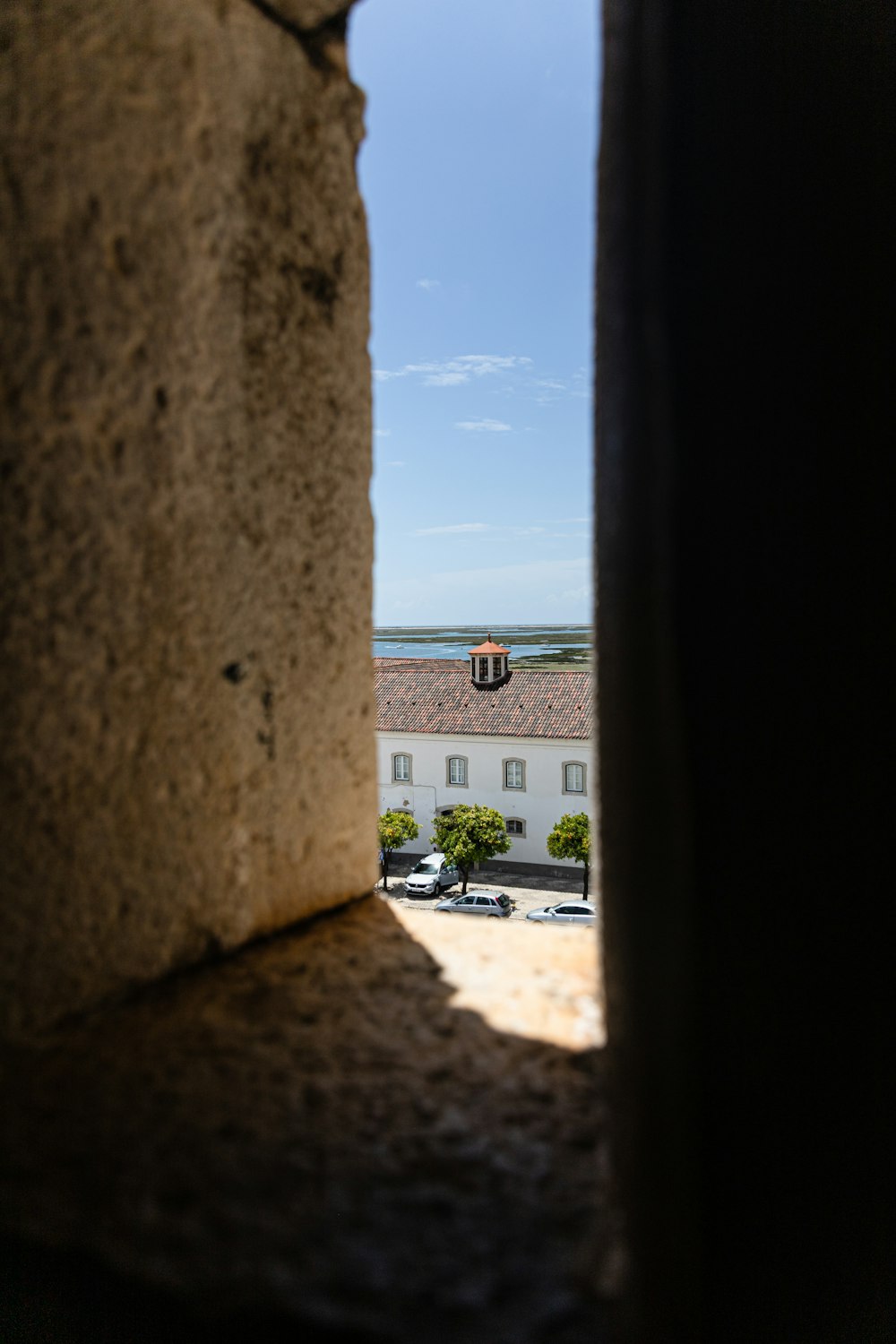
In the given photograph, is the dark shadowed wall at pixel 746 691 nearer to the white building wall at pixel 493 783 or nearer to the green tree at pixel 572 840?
the green tree at pixel 572 840

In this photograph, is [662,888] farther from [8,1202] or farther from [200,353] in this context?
[200,353]

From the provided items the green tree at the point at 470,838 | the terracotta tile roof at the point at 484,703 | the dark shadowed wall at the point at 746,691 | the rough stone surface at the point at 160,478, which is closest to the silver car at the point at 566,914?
the green tree at the point at 470,838

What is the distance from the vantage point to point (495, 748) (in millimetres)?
17094

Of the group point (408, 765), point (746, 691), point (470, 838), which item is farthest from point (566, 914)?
point (746, 691)

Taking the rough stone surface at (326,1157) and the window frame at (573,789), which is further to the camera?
the window frame at (573,789)

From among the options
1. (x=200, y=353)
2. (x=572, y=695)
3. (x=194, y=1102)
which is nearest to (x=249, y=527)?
(x=200, y=353)

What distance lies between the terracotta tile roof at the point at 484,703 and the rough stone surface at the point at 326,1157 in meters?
15.6

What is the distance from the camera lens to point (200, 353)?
1.04 meters

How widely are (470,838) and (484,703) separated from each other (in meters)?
3.75

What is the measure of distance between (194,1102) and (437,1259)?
315mm

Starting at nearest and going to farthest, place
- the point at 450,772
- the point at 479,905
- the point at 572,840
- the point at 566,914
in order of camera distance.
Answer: the point at 566,914
the point at 479,905
the point at 572,840
the point at 450,772

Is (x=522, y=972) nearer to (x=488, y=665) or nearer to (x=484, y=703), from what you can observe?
(x=484, y=703)

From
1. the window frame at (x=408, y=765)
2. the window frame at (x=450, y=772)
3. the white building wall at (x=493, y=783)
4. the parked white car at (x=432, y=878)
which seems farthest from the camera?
the window frame at (x=408, y=765)

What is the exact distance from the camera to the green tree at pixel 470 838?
48.4ft
